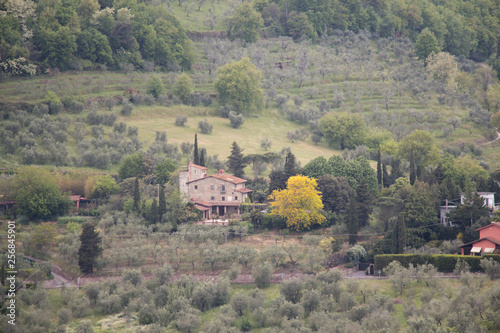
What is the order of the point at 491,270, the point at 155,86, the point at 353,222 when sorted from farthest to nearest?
the point at 155,86, the point at 353,222, the point at 491,270

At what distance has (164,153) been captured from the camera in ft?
296

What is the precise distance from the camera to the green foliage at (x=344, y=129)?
103 m

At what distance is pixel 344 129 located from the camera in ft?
336

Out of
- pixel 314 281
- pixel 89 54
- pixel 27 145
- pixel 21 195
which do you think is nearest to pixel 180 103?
pixel 89 54

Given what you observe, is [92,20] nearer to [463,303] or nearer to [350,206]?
[350,206]

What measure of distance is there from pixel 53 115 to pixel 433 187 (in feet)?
192

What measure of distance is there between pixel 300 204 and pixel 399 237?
1366 cm

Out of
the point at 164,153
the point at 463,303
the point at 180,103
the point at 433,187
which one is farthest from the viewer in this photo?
the point at 180,103

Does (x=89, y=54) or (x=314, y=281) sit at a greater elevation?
(x=89, y=54)

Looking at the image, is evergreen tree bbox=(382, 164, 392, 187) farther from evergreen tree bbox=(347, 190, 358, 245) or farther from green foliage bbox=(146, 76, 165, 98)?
green foliage bbox=(146, 76, 165, 98)

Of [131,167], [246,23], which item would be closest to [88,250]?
[131,167]

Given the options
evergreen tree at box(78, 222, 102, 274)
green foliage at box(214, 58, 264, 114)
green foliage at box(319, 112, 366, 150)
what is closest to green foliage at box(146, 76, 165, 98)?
green foliage at box(214, 58, 264, 114)

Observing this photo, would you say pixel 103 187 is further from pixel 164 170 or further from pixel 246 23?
pixel 246 23

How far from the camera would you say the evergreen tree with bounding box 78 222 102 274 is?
60250 mm
